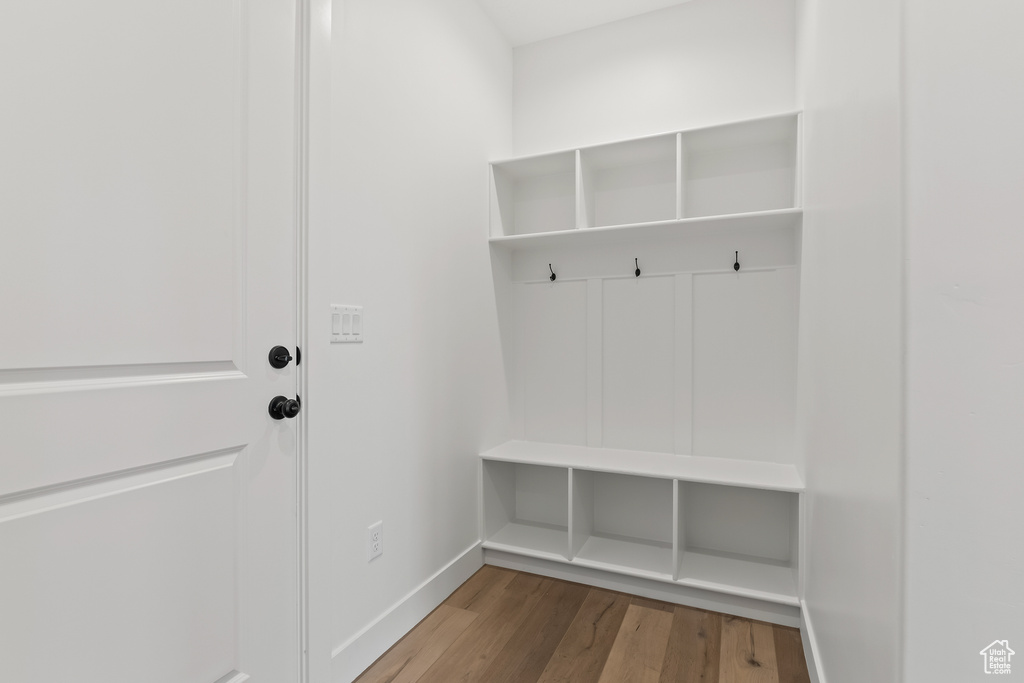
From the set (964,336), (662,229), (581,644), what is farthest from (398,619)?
(662,229)

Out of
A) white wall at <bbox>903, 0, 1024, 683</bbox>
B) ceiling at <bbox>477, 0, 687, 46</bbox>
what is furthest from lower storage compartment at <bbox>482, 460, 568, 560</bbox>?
ceiling at <bbox>477, 0, 687, 46</bbox>

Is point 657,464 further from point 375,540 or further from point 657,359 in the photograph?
point 375,540

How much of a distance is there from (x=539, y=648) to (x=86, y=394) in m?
1.58

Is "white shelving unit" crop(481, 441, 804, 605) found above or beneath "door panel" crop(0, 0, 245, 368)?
beneath

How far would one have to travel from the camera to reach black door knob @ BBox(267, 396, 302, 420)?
1268mm

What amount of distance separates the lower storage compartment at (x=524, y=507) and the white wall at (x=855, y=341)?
1152 mm

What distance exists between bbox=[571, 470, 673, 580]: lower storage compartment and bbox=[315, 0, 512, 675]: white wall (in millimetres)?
502

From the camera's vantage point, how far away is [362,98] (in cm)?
162

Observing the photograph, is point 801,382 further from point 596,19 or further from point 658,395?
point 596,19

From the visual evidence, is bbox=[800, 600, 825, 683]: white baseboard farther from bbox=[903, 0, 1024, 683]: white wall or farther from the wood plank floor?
bbox=[903, 0, 1024, 683]: white wall

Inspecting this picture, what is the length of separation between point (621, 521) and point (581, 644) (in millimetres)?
795

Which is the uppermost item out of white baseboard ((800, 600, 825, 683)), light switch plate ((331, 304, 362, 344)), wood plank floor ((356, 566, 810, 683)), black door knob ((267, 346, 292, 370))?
light switch plate ((331, 304, 362, 344))

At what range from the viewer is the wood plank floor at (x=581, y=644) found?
→ 5.23 ft

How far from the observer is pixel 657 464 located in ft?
7.20
